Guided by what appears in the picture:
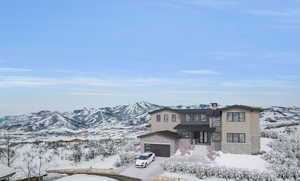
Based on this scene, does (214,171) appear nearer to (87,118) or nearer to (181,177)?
(181,177)

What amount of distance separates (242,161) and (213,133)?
681cm

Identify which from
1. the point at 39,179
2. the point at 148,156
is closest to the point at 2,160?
the point at 39,179

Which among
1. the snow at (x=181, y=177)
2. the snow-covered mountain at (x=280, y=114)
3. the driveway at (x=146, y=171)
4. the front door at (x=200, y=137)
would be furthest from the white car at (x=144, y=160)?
the snow-covered mountain at (x=280, y=114)

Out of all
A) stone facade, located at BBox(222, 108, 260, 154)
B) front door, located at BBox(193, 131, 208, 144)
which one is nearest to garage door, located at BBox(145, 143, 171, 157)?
front door, located at BBox(193, 131, 208, 144)

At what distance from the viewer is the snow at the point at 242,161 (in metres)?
30.7

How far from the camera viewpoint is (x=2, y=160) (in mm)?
42406

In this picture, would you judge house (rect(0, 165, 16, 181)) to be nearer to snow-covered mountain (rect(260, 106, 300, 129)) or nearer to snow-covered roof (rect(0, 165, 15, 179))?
snow-covered roof (rect(0, 165, 15, 179))

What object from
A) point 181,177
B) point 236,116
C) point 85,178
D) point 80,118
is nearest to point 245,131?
point 236,116

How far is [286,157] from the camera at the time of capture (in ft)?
108

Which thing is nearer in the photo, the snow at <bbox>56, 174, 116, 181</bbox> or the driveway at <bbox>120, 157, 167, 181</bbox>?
the snow at <bbox>56, 174, 116, 181</bbox>

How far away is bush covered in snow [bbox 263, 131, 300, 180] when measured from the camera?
27.5m

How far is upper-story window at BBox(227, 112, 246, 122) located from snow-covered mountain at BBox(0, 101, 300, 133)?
89.4 meters

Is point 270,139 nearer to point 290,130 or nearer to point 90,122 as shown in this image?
point 290,130

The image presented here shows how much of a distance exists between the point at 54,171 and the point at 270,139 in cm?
3049
